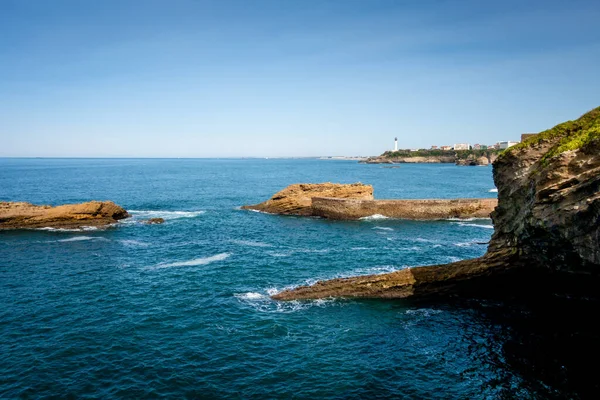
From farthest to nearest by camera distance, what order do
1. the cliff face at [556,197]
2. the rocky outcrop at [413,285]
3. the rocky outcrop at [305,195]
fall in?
the rocky outcrop at [305,195]
the rocky outcrop at [413,285]
the cliff face at [556,197]

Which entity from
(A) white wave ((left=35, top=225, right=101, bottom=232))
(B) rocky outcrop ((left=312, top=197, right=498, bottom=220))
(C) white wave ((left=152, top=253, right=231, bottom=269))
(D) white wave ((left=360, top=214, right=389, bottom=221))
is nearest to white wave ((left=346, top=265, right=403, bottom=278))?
(C) white wave ((left=152, top=253, right=231, bottom=269))

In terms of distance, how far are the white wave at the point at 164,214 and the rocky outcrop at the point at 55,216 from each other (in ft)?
22.8

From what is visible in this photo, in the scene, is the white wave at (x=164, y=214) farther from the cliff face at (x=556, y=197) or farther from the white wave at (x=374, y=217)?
the cliff face at (x=556, y=197)

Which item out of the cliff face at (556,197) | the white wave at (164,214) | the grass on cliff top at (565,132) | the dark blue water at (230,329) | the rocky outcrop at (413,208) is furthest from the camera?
the white wave at (164,214)

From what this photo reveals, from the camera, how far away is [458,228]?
55.4 metres

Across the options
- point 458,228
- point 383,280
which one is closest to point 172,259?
point 383,280

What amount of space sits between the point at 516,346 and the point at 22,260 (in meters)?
42.5

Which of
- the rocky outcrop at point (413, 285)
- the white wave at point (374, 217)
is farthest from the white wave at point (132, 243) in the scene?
the white wave at point (374, 217)

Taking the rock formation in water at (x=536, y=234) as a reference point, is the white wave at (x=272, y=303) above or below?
below

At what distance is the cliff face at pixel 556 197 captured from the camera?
57.3 feet

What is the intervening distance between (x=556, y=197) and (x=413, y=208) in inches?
1732

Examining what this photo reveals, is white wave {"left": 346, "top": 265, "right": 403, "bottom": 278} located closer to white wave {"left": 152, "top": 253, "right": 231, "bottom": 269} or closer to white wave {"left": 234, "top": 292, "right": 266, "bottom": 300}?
white wave {"left": 234, "top": 292, "right": 266, "bottom": 300}

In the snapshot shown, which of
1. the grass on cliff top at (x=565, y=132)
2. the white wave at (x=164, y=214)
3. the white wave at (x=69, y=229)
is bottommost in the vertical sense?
the white wave at (x=69, y=229)

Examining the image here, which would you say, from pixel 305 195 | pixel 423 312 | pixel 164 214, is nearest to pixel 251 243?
pixel 305 195
